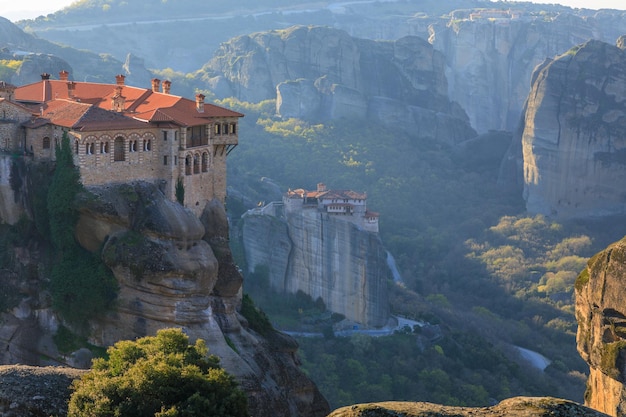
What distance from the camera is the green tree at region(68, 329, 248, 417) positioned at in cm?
2470

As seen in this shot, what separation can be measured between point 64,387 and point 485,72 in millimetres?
143577

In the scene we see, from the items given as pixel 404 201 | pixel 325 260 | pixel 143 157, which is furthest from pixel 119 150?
pixel 404 201

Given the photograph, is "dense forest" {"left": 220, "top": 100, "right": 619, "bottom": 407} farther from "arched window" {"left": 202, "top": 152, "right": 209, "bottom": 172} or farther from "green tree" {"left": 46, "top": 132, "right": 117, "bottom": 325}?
"green tree" {"left": 46, "top": 132, "right": 117, "bottom": 325}

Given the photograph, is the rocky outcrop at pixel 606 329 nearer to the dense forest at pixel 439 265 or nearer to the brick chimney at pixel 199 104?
the brick chimney at pixel 199 104

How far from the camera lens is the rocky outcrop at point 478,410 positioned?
63.1 ft

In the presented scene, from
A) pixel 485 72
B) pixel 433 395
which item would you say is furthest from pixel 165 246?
pixel 485 72

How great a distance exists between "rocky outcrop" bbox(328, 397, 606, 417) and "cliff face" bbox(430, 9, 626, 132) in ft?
472

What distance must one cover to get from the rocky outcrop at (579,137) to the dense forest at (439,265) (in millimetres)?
3125

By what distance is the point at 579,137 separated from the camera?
366 feet

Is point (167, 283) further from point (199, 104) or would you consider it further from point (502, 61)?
point (502, 61)

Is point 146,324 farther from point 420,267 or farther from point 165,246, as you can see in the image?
point 420,267

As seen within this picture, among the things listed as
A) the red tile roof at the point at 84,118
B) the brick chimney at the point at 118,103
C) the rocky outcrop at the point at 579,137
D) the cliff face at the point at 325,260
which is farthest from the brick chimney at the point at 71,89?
the rocky outcrop at the point at 579,137

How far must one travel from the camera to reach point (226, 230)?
4288 cm

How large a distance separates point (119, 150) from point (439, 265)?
63.1 metres
